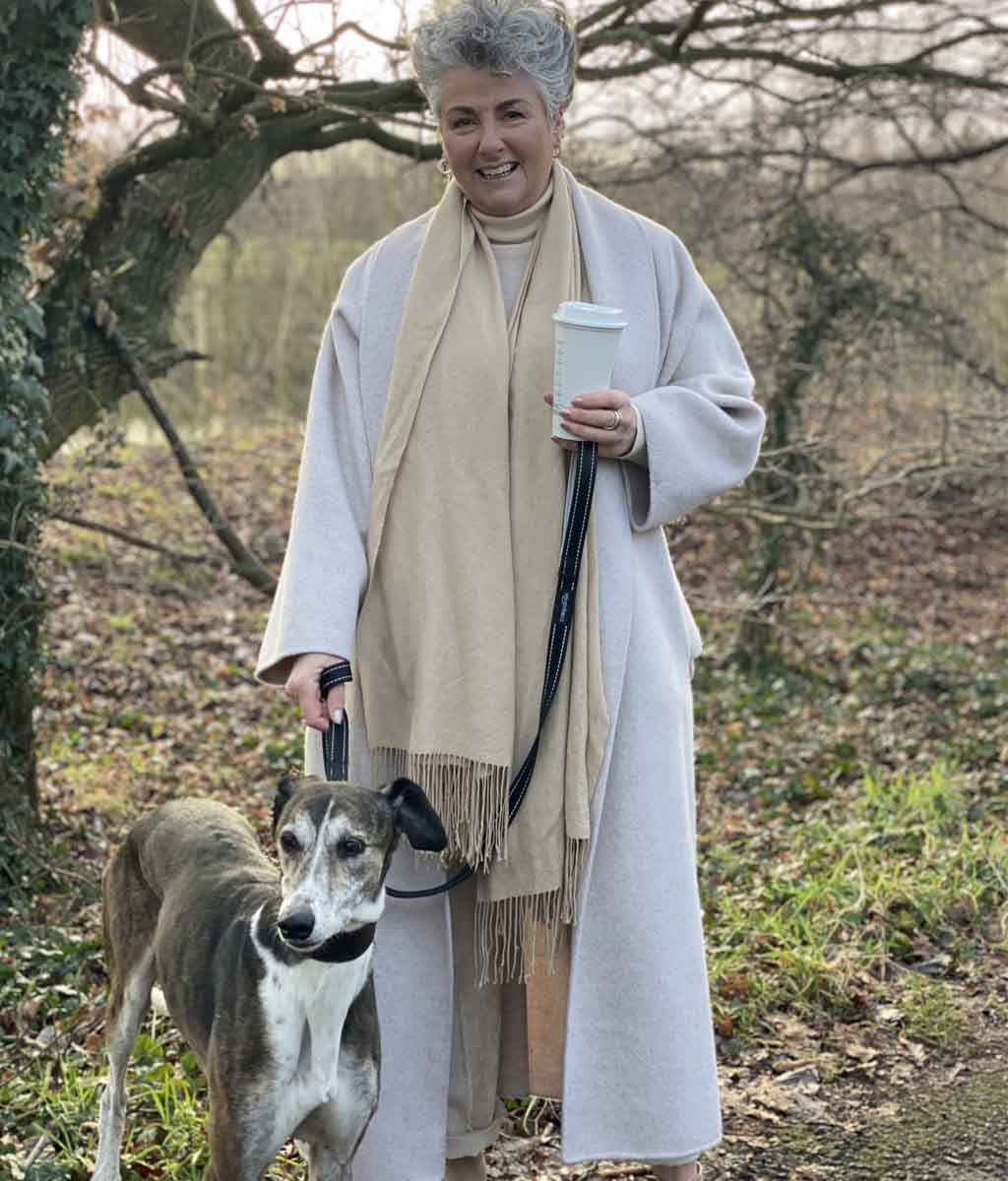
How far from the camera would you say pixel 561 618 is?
3.03 metres

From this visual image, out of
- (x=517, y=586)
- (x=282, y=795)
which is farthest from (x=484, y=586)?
(x=282, y=795)

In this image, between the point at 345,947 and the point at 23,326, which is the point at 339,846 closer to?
the point at 345,947

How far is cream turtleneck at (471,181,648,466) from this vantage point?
10.4 ft

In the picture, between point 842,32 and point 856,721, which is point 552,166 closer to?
point 842,32

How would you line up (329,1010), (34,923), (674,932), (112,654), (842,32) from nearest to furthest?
(329,1010)
(674,932)
(34,923)
(842,32)
(112,654)

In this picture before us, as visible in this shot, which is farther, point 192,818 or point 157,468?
point 157,468

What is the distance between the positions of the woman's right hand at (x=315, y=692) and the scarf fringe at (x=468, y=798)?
19cm

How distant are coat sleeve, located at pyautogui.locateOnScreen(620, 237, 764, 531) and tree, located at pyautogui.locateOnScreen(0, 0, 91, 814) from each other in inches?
111

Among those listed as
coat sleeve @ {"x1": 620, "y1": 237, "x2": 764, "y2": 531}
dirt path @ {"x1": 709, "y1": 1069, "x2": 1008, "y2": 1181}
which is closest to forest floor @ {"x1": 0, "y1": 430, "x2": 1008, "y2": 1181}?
dirt path @ {"x1": 709, "y1": 1069, "x2": 1008, "y2": 1181}

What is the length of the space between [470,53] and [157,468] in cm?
948

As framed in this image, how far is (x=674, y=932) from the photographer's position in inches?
124

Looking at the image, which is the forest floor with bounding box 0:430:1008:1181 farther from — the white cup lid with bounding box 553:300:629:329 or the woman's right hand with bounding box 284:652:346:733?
the white cup lid with bounding box 553:300:629:329

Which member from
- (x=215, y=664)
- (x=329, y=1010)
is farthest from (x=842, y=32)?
(x=329, y=1010)

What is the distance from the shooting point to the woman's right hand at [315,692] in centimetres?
300
